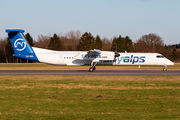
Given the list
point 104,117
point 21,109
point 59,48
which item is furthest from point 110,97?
point 59,48

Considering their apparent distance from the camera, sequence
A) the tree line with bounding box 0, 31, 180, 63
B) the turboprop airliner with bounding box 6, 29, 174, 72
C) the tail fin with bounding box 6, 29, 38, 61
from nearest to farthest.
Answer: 1. the turboprop airliner with bounding box 6, 29, 174, 72
2. the tail fin with bounding box 6, 29, 38, 61
3. the tree line with bounding box 0, 31, 180, 63

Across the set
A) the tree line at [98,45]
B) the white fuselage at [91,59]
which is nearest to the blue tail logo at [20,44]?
the white fuselage at [91,59]

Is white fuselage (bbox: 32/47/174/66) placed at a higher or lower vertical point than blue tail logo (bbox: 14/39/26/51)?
lower

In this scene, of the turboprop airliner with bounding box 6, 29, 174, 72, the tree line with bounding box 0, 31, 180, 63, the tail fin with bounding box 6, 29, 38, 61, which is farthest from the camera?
the tree line with bounding box 0, 31, 180, 63

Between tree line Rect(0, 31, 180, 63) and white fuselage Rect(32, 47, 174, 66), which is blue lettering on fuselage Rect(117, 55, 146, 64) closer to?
white fuselage Rect(32, 47, 174, 66)

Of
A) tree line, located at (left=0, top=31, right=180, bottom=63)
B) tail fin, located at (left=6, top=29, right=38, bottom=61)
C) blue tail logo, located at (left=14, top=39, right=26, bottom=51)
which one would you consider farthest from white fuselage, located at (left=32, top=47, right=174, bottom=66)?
tree line, located at (left=0, top=31, right=180, bottom=63)

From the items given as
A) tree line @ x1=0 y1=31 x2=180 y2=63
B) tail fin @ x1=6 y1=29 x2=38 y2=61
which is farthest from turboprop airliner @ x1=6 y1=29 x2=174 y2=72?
tree line @ x1=0 y1=31 x2=180 y2=63

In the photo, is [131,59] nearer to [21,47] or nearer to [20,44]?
[21,47]

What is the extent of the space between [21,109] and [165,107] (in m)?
Result: 5.81

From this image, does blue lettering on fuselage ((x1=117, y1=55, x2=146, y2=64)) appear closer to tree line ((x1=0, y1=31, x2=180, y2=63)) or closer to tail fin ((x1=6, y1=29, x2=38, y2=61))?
tail fin ((x1=6, y1=29, x2=38, y2=61))

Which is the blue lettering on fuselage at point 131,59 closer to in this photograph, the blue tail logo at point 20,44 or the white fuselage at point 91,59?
the white fuselage at point 91,59

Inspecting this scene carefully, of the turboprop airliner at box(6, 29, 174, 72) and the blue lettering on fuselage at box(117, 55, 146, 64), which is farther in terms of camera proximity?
the blue lettering on fuselage at box(117, 55, 146, 64)

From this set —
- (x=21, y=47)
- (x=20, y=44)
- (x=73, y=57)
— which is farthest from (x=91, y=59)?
(x=20, y=44)

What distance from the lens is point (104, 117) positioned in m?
7.26
